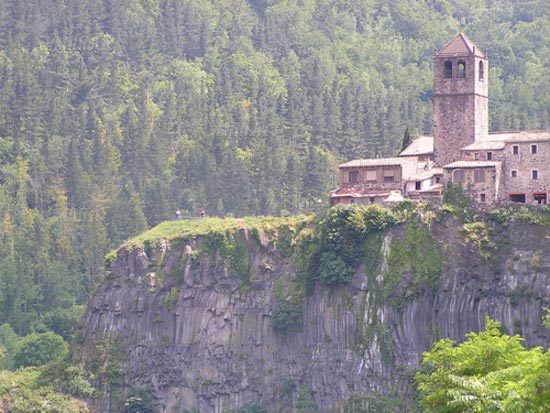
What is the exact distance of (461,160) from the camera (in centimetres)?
10825

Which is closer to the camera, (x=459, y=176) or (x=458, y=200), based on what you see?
(x=458, y=200)

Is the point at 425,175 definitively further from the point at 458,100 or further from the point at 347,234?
the point at 347,234

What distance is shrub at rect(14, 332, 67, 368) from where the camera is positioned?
406 feet

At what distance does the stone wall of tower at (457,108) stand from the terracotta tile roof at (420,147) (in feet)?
7.28

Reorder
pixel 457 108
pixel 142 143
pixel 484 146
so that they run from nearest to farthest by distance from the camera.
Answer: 1. pixel 484 146
2. pixel 457 108
3. pixel 142 143

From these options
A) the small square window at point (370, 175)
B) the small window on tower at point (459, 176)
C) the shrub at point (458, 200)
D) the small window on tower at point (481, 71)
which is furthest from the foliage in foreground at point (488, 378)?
the small window on tower at point (481, 71)

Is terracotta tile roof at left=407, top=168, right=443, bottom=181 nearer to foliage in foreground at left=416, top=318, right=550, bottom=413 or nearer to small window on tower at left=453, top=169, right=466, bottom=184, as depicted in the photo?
small window on tower at left=453, top=169, right=466, bottom=184

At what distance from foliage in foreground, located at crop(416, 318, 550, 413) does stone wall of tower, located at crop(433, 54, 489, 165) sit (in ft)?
158

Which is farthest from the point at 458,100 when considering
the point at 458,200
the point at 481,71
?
the point at 458,200

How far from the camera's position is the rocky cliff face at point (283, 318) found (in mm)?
102000

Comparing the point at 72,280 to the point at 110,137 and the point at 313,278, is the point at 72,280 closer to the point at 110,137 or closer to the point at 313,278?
the point at 110,137

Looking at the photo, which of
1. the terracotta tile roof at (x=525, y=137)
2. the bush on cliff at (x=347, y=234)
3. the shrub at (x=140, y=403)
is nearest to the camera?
the bush on cliff at (x=347, y=234)

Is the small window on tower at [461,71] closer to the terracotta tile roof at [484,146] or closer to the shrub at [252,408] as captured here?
the terracotta tile roof at [484,146]

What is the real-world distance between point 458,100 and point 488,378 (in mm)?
55367
